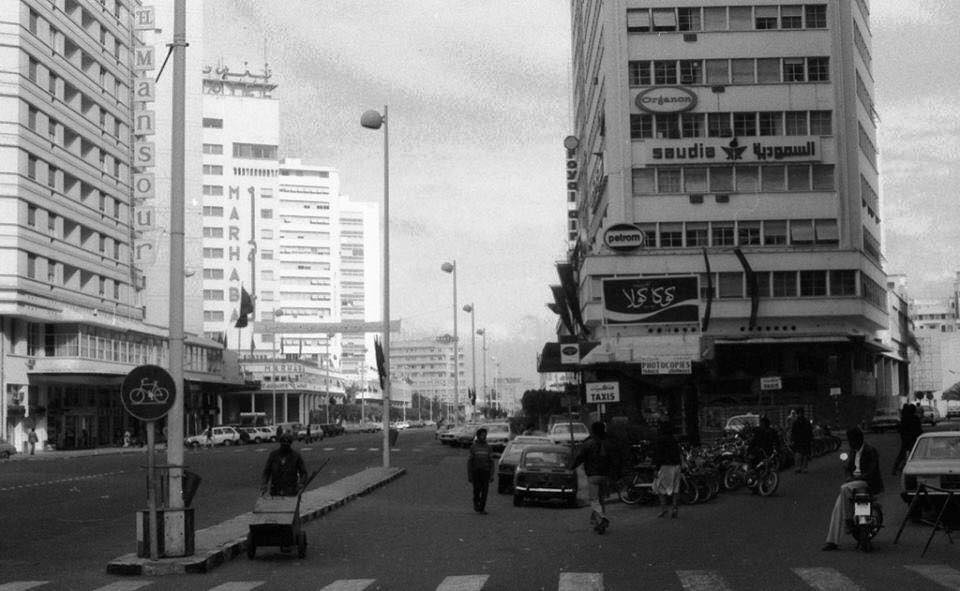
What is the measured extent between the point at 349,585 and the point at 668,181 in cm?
5660

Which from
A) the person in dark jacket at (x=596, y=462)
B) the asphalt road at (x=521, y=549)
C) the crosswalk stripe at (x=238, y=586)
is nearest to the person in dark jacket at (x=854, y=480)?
the asphalt road at (x=521, y=549)

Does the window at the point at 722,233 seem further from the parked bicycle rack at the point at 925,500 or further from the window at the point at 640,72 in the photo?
the parked bicycle rack at the point at 925,500

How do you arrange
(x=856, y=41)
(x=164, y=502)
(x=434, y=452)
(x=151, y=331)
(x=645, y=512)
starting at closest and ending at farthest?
(x=164, y=502) < (x=645, y=512) < (x=434, y=452) < (x=856, y=41) < (x=151, y=331)

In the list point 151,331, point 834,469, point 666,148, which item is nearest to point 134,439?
point 151,331

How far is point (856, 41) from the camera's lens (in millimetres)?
73188

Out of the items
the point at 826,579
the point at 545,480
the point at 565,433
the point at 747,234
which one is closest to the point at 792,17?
the point at 747,234

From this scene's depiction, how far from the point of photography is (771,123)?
68.2 metres

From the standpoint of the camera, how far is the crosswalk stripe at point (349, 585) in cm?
1387

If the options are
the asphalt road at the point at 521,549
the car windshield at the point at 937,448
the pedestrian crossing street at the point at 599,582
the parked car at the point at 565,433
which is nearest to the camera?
the pedestrian crossing street at the point at 599,582

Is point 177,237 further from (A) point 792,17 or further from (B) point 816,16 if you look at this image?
(B) point 816,16

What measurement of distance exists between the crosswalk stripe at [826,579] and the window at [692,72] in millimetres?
55448

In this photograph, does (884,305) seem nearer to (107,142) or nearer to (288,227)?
(107,142)

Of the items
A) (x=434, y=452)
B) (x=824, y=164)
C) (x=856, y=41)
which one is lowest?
(x=434, y=452)

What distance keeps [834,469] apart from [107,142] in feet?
187
